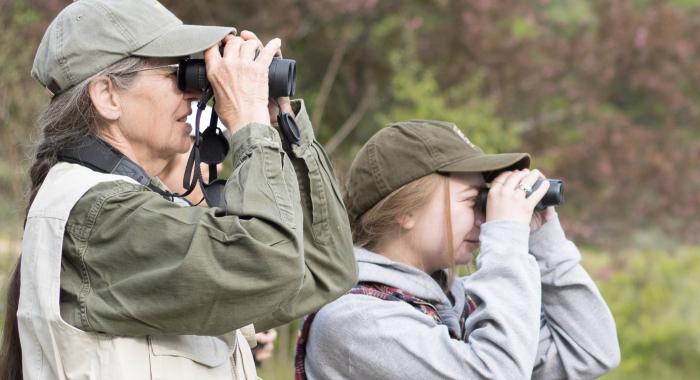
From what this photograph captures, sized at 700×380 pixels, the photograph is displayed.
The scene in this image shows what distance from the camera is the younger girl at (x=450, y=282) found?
242 centimetres

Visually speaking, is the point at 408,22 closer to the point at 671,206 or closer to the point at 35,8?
the point at 35,8

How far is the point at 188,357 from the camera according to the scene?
203cm

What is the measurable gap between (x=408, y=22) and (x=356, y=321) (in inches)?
259

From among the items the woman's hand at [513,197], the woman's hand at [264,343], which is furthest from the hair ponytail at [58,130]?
the woman's hand at [264,343]

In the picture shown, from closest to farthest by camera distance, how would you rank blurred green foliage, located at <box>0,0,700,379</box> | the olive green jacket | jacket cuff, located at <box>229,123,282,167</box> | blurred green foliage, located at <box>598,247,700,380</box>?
the olive green jacket → jacket cuff, located at <box>229,123,282,167</box> → blurred green foliage, located at <box>0,0,700,379</box> → blurred green foliage, located at <box>598,247,700,380</box>

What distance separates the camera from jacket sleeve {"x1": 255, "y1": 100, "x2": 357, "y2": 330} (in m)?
2.17

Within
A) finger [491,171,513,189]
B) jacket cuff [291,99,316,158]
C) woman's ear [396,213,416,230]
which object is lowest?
woman's ear [396,213,416,230]

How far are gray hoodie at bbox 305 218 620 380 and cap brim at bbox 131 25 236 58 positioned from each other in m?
0.76

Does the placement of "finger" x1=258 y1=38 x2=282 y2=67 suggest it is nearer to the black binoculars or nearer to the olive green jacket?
the olive green jacket

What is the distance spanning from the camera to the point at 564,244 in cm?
282

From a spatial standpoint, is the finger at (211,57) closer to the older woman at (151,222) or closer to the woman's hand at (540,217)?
the older woman at (151,222)

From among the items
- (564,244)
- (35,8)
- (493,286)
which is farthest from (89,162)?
(35,8)

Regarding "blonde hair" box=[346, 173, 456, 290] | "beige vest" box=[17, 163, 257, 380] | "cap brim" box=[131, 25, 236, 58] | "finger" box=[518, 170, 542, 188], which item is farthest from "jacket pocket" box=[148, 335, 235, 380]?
"finger" box=[518, 170, 542, 188]

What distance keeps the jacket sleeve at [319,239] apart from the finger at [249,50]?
0.20m
